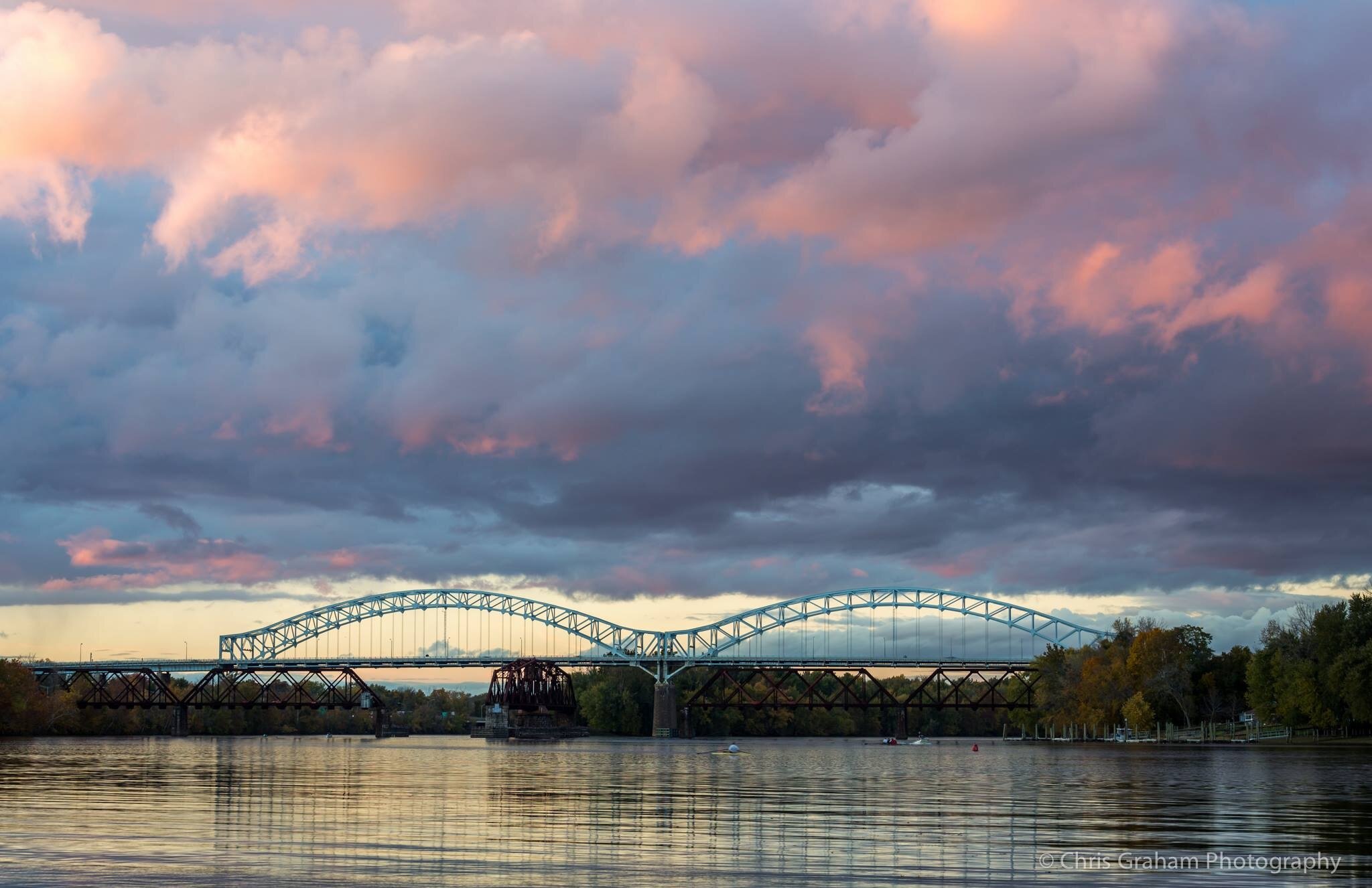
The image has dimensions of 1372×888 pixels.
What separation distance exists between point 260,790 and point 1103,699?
146m

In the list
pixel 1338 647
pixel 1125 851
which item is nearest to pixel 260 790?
pixel 1125 851

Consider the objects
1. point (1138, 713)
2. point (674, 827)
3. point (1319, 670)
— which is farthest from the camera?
point (1138, 713)

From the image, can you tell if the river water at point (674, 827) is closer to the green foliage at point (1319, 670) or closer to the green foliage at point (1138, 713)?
the green foliage at point (1319, 670)

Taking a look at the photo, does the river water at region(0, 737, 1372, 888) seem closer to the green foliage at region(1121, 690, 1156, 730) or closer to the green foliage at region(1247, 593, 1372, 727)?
the green foliage at region(1247, 593, 1372, 727)

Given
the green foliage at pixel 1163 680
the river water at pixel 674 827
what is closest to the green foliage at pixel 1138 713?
the green foliage at pixel 1163 680

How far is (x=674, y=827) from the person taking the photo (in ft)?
137

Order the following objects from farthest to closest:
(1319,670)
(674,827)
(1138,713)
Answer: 1. (1138,713)
2. (1319,670)
3. (674,827)

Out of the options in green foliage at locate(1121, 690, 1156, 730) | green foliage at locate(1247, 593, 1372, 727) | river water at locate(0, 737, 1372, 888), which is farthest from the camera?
green foliage at locate(1121, 690, 1156, 730)

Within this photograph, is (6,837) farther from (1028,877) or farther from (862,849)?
(1028,877)

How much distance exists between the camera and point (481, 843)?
119ft

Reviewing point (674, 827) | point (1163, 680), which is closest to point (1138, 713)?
point (1163, 680)

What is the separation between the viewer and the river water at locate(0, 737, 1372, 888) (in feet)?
97.2

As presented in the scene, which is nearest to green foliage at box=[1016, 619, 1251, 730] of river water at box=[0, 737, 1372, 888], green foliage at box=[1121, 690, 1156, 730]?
green foliage at box=[1121, 690, 1156, 730]

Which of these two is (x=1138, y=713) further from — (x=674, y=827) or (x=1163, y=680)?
(x=674, y=827)
